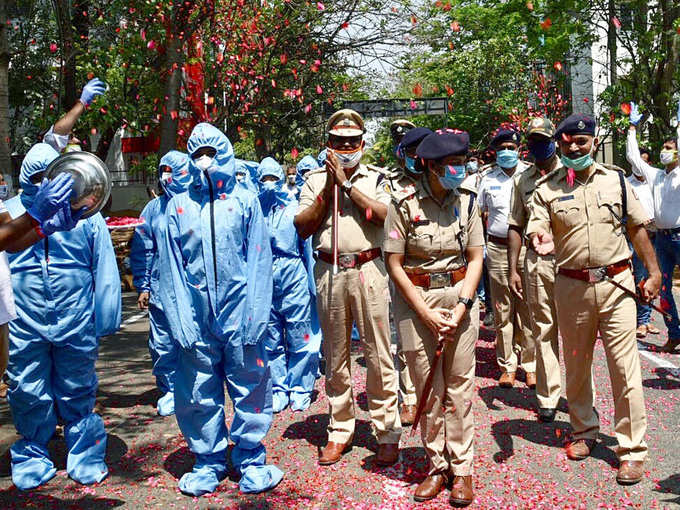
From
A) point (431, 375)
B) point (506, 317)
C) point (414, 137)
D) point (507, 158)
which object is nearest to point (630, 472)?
point (431, 375)

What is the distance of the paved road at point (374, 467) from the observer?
15.4 ft

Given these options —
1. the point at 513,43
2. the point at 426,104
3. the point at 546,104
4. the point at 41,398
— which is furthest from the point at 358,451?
the point at 513,43

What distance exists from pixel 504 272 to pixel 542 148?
1437mm

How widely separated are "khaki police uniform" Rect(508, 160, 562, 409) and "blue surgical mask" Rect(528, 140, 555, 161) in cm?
11

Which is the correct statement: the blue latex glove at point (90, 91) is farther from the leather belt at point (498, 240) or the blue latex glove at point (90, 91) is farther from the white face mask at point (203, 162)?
the leather belt at point (498, 240)

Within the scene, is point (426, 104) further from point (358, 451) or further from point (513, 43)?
point (358, 451)

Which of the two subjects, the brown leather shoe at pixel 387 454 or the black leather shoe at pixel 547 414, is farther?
the black leather shoe at pixel 547 414

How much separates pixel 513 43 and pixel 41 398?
85.3 ft

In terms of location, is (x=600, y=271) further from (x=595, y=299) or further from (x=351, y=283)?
(x=351, y=283)

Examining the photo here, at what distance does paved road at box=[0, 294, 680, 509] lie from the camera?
185 inches

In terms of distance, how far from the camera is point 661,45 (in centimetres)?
1623

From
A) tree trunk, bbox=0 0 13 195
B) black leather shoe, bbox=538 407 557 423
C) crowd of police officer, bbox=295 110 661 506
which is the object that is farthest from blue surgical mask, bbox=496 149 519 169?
tree trunk, bbox=0 0 13 195

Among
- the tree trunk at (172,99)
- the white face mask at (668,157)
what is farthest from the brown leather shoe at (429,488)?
the tree trunk at (172,99)

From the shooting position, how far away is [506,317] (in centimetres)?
744
